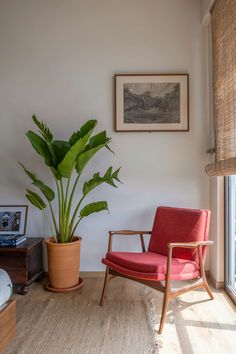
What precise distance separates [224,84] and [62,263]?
211 centimetres

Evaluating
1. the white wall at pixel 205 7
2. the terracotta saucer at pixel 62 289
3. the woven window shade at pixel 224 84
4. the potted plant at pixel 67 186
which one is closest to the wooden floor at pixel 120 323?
the terracotta saucer at pixel 62 289

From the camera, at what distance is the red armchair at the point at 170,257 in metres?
2.25

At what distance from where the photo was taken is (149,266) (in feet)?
7.44

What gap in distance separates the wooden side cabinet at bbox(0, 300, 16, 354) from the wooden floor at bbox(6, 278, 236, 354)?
0.19 meters

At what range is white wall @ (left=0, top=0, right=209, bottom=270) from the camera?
10.5 feet

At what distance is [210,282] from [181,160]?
48.9 inches

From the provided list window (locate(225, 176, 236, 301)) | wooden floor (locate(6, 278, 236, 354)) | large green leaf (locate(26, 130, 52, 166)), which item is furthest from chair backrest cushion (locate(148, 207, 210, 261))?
large green leaf (locate(26, 130, 52, 166))

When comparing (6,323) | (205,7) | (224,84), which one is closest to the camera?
(6,323)

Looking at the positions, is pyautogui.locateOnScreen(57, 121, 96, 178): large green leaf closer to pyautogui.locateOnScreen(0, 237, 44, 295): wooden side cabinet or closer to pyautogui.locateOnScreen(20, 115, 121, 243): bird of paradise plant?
pyautogui.locateOnScreen(20, 115, 121, 243): bird of paradise plant

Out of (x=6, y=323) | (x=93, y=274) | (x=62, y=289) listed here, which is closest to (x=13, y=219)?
(x=62, y=289)

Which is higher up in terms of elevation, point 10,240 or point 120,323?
point 10,240

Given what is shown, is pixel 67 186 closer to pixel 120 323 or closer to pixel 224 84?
pixel 120 323

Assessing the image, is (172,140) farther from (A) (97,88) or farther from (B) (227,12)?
(B) (227,12)

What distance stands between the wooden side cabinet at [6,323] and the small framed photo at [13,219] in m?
1.34
